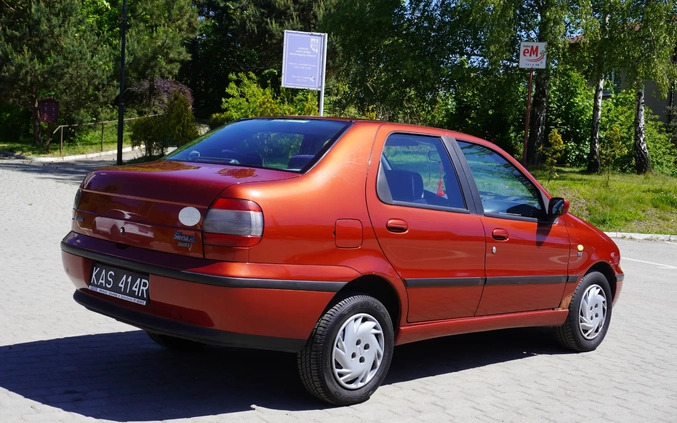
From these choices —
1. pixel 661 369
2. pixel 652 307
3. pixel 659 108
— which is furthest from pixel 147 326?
pixel 659 108

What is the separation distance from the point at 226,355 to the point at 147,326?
1449 mm

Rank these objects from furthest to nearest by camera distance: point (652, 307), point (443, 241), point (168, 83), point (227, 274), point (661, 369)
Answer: point (168, 83) → point (652, 307) → point (661, 369) → point (443, 241) → point (227, 274)

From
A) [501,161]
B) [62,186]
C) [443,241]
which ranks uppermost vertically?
[501,161]

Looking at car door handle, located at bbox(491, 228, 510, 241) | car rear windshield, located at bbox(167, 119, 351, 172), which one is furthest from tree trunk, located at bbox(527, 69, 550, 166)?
car rear windshield, located at bbox(167, 119, 351, 172)

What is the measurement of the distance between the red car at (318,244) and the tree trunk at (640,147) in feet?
70.1

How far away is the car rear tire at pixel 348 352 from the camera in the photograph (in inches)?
181

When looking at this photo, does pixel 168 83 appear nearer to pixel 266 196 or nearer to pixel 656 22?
pixel 656 22

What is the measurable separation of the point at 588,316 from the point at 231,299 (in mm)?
3559

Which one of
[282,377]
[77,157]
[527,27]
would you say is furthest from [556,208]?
[77,157]

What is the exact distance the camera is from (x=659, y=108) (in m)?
42.8

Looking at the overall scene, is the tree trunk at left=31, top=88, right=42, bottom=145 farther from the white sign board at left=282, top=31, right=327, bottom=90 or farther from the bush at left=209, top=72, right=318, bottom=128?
the white sign board at left=282, top=31, right=327, bottom=90

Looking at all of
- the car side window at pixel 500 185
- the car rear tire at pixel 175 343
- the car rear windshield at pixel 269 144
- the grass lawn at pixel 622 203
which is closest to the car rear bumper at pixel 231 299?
the car rear windshield at pixel 269 144

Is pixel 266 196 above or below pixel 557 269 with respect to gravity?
→ above

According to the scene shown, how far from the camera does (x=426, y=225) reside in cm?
514
